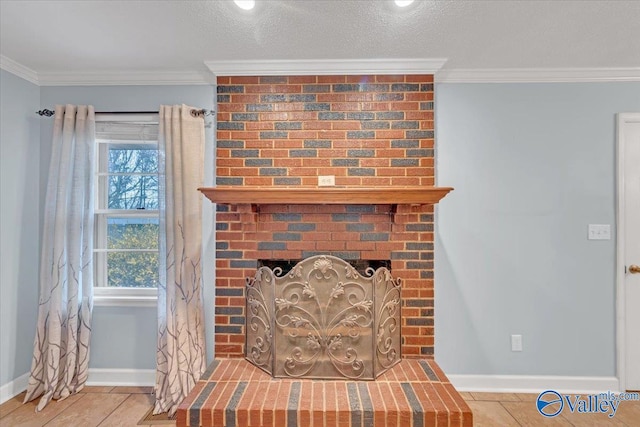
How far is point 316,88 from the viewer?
2.49m

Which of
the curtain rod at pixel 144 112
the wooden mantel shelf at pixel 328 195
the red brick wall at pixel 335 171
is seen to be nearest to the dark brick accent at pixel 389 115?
the red brick wall at pixel 335 171

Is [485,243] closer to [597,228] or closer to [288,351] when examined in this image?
[597,228]

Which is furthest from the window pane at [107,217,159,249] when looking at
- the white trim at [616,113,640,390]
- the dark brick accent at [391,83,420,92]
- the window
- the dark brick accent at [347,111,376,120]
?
the white trim at [616,113,640,390]

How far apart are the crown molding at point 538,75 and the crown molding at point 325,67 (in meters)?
0.21

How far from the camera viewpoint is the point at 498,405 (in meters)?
2.33

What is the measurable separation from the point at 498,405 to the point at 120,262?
2.85 m

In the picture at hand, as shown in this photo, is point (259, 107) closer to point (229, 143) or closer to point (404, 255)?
point (229, 143)

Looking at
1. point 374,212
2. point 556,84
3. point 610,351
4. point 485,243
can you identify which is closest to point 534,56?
point 556,84

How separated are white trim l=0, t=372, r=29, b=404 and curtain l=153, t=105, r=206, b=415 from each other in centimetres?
102

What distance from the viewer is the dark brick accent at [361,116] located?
2.48 metres

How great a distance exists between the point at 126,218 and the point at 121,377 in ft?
3.83

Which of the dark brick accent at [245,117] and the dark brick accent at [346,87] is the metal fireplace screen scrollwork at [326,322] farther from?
the dark brick accent at [346,87]

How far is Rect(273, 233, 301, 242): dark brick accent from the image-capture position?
2479 millimetres

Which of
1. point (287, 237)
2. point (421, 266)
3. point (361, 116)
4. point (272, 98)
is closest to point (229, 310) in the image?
point (287, 237)
